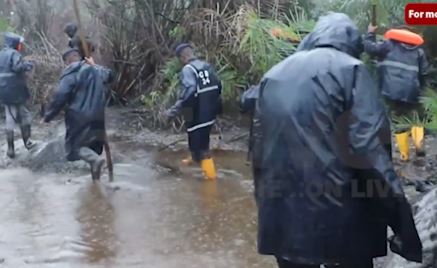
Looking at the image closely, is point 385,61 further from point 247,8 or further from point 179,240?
point 179,240

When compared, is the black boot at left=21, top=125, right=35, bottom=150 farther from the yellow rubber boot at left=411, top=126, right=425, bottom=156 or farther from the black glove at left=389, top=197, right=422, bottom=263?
the black glove at left=389, top=197, right=422, bottom=263

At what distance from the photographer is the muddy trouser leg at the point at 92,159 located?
27.8 feet

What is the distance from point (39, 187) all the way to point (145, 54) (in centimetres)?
414

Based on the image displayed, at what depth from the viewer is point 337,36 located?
3.64m

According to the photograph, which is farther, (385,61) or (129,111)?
(129,111)

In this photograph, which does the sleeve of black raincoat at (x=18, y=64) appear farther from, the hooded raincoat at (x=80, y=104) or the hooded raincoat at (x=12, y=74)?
the hooded raincoat at (x=80, y=104)

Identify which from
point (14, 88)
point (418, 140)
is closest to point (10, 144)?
point (14, 88)

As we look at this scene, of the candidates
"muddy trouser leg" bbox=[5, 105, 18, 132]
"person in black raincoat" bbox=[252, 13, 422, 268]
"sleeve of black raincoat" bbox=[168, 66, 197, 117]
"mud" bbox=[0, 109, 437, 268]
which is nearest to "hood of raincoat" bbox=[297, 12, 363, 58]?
"person in black raincoat" bbox=[252, 13, 422, 268]

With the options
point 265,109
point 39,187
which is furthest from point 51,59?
point 265,109

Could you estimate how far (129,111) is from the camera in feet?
41.1

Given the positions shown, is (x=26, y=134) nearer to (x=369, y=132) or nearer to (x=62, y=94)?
(x=62, y=94)

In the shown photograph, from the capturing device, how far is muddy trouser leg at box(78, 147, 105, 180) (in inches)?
334

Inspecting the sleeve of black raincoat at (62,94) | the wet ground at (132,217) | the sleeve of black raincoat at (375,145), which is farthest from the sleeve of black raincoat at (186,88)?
the sleeve of black raincoat at (375,145)

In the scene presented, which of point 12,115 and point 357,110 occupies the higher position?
point 357,110
